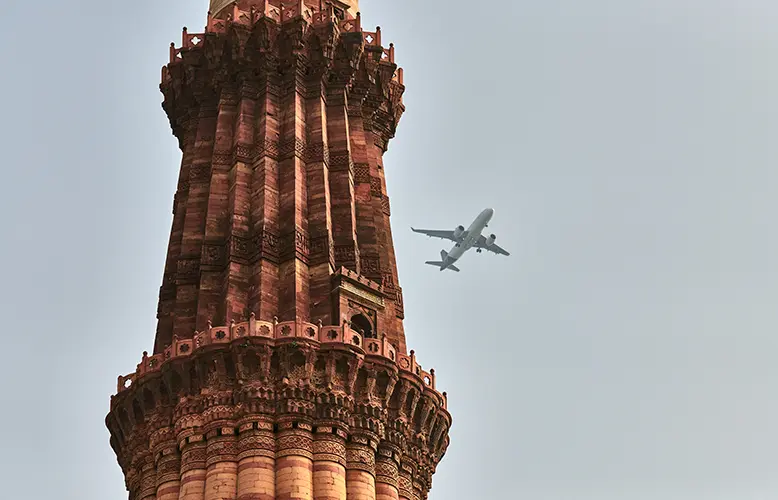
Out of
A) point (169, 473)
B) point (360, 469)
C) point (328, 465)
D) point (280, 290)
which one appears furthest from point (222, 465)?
point (280, 290)

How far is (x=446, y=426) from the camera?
128 feet

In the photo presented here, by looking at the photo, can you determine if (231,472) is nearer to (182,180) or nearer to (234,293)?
(234,293)

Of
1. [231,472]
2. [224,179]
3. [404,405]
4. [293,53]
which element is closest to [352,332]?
[404,405]

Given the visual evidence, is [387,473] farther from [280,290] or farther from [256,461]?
[280,290]

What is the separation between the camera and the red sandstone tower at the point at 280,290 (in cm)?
3516

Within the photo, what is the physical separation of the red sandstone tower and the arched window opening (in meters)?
0.08

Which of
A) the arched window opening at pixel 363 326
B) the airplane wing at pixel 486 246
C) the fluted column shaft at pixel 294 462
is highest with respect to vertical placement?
the airplane wing at pixel 486 246

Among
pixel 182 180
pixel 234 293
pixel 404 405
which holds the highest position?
pixel 182 180

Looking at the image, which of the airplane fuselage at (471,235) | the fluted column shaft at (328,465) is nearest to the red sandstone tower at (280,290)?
the fluted column shaft at (328,465)

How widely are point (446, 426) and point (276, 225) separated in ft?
22.8

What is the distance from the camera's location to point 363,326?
1532 inches

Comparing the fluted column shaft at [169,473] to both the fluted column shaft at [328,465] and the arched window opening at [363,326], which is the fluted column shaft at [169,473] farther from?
the arched window opening at [363,326]

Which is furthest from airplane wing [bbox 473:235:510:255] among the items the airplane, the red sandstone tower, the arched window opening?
the arched window opening

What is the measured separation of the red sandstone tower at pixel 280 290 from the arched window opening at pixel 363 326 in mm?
80
